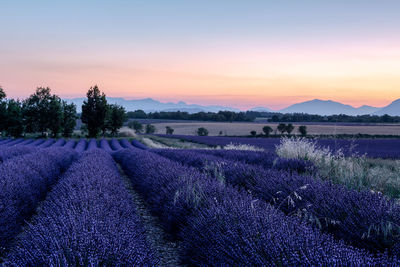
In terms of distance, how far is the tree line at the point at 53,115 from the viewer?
109 feet

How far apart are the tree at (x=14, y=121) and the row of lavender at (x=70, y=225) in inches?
1356

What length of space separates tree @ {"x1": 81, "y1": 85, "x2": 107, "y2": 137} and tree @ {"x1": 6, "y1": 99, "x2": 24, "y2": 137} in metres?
9.00

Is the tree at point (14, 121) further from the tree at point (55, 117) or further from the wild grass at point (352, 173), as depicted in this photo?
the wild grass at point (352, 173)

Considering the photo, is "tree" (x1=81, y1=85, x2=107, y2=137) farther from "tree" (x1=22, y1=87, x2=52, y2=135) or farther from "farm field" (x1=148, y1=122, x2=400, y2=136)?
"farm field" (x1=148, y1=122, x2=400, y2=136)

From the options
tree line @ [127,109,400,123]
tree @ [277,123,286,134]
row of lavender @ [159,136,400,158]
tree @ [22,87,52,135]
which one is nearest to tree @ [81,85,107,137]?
tree @ [22,87,52,135]

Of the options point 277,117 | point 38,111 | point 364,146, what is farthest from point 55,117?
point 277,117

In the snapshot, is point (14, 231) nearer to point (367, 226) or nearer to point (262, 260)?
point (262, 260)

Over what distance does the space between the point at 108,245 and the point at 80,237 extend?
0.81 feet

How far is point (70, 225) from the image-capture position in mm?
2340

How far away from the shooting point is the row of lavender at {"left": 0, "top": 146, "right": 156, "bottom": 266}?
1896mm

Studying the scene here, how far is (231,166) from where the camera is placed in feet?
19.6

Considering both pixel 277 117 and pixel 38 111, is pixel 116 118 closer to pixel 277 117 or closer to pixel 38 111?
pixel 38 111

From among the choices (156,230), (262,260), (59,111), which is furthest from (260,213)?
(59,111)

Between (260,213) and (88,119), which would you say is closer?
(260,213)
